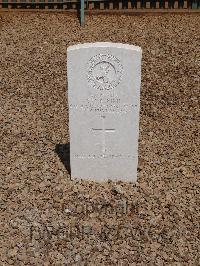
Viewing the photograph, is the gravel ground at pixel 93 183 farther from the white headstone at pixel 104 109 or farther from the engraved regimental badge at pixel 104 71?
the engraved regimental badge at pixel 104 71

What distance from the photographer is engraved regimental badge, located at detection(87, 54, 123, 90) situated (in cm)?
500

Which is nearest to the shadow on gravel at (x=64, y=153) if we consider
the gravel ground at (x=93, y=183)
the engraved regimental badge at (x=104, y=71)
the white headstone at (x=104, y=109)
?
the gravel ground at (x=93, y=183)

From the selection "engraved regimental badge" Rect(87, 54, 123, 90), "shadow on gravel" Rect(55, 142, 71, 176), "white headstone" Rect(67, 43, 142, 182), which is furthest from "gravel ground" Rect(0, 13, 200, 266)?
"engraved regimental badge" Rect(87, 54, 123, 90)

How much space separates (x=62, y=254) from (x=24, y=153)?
6.44 feet

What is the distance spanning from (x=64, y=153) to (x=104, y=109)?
1184 mm

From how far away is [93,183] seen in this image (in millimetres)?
5598

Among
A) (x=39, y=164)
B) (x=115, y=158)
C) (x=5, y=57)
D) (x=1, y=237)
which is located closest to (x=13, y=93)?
(x=5, y=57)

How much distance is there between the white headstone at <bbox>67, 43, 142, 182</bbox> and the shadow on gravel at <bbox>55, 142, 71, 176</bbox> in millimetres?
340

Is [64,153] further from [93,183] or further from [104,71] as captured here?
[104,71]

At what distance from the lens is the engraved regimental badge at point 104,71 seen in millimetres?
5000

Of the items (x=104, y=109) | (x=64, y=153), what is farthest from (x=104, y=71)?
(x=64, y=153)

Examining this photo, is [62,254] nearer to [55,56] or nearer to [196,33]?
[55,56]

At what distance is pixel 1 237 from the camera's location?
476cm

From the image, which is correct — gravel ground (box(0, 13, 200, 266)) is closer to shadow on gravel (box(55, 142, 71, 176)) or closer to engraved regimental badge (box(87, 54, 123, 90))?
shadow on gravel (box(55, 142, 71, 176))
